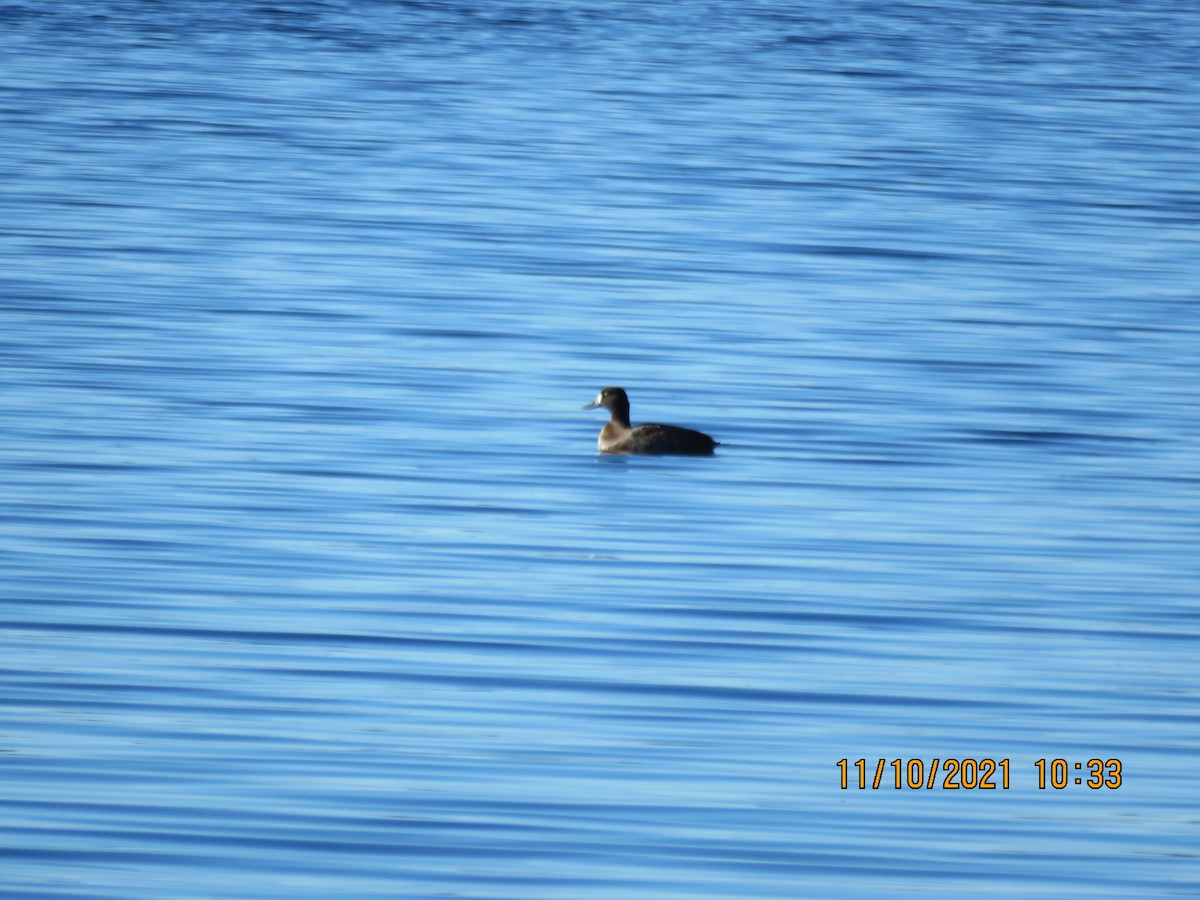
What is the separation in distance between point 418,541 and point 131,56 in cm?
2959

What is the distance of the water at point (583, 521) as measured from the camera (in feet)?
23.9

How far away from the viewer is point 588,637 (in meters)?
9.44

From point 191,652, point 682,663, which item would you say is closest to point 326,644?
point 191,652

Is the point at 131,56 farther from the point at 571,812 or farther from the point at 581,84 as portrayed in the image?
the point at 571,812
